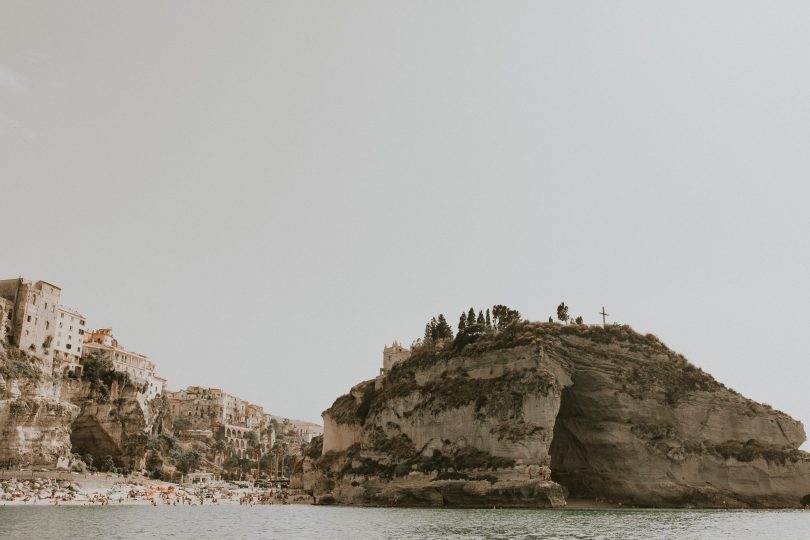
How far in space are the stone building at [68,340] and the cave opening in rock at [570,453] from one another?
61.8 metres

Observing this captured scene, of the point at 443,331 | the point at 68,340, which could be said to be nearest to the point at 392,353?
the point at 443,331

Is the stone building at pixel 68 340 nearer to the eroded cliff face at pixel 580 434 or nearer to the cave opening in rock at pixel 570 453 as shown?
the eroded cliff face at pixel 580 434

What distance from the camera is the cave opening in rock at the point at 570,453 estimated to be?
64.9 m

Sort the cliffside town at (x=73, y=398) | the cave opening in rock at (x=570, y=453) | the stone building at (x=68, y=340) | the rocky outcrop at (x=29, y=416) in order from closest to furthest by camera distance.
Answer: the cave opening in rock at (x=570, y=453) < the rocky outcrop at (x=29, y=416) < the cliffside town at (x=73, y=398) < the stone building at (x=68, y=340)

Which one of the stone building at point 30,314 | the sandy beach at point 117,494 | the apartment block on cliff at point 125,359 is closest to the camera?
the sandy beach at point 117,494

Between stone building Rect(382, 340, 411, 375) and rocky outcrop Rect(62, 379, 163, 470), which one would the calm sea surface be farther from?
stone building Rect(382, 340, 411, 375)

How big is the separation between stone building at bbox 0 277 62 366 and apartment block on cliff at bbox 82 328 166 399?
9797 mm

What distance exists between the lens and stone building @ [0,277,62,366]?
7825cm

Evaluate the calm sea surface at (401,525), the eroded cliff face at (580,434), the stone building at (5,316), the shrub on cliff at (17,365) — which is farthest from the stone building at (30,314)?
the eroded cliff face at (580,434)

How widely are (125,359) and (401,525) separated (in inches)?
2903

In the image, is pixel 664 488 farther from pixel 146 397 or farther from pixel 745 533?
pixel 146 397

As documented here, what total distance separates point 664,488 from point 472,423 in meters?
18.1

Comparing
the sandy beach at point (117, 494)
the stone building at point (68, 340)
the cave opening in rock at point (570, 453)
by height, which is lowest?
the sandy beach at point (117, 494)

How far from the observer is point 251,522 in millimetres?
47781
